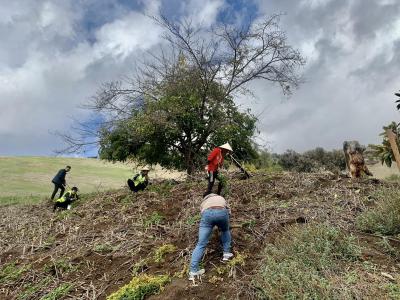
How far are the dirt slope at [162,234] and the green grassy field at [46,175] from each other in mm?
21076

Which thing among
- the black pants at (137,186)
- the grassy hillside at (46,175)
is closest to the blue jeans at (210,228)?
the black pants at (137,186)

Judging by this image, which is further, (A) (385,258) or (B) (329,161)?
(B) (329,161)

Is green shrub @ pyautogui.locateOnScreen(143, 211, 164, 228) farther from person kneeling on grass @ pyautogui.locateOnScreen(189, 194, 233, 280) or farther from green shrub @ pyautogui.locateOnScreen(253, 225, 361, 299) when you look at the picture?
green shrub @ pyautogui.locateOnScreen(253, 225, 361, 299)

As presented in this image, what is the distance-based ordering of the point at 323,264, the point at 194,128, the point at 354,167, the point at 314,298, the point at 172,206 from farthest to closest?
1. the point at 194,128
2. the point at 354,167
3. the point at 172,206
4. the point at 323,264
5. the point at 314,298

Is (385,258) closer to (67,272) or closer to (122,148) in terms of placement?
(67,272)

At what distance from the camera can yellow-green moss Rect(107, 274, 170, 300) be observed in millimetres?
7559

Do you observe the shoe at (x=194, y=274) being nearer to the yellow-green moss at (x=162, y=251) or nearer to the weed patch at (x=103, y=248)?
the yellow-green moss at (x=162, y=251)

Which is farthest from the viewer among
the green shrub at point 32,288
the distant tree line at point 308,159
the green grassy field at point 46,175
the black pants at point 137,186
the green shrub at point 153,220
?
the distant tree line at point 308,159

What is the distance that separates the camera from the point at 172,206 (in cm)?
1190

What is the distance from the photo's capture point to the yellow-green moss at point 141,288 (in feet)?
24.8

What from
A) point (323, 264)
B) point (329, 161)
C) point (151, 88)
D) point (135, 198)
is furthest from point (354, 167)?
point (329, 161)

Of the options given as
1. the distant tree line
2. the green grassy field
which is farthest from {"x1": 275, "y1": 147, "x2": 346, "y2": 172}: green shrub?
the green grassy field

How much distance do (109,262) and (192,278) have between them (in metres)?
2.41

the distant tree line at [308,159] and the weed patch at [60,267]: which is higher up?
the distant tree line at [308,159]
